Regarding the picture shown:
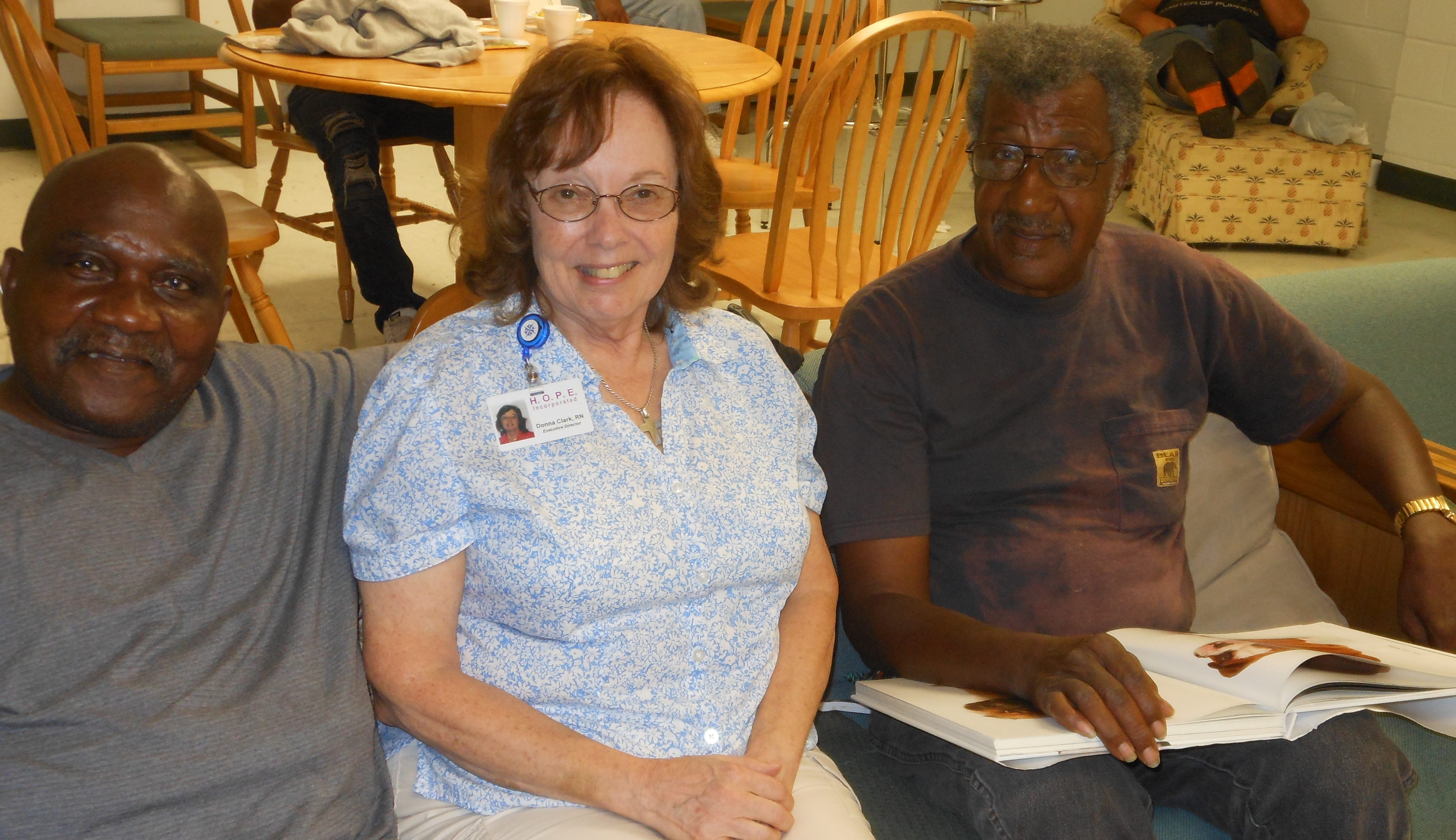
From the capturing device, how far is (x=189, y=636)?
122 centimetres

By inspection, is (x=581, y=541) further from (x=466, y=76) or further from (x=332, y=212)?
(x=332, y=212)

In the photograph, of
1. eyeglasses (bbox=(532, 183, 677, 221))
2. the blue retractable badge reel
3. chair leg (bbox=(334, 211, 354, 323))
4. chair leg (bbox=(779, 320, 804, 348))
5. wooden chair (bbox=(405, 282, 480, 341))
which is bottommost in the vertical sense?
chair leg (bbox=(334, 211, 354, 323))

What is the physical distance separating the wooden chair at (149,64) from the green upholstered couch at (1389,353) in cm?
415

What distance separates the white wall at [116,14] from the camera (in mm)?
5758

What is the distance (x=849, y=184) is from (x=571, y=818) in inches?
79.0

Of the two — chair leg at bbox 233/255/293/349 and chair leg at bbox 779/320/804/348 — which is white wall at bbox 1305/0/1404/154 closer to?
chair leg at bbox 779/320/804/348

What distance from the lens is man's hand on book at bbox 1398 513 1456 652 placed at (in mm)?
1730

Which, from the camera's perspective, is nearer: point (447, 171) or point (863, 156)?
point (863, 156)

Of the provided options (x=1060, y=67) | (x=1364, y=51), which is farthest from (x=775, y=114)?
(x=1364, y=51)

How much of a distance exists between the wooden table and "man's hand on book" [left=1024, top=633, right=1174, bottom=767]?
1475 mm

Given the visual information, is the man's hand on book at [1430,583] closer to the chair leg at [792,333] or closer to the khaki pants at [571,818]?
the khaki pants at [571,818]

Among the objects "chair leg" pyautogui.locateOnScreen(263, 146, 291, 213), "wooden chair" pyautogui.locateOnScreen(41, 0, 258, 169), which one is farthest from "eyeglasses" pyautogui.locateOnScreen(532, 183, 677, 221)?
"wooden chair" pyautogui.locateOnScreen(41, 0, 258, 169)

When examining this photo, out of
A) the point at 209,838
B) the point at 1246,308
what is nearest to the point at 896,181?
the point at 1246,308

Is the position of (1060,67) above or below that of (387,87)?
above
